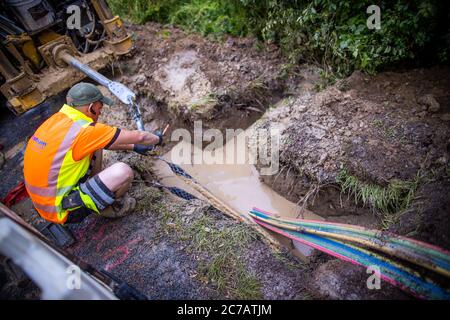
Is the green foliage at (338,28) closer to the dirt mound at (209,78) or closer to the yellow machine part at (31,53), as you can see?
the dirt mound at (209,78)

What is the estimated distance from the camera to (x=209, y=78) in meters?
4.36

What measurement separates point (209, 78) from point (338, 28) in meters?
1.73

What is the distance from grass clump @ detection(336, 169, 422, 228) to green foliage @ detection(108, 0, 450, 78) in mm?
1338

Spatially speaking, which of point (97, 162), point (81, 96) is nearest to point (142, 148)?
point (97, 162)

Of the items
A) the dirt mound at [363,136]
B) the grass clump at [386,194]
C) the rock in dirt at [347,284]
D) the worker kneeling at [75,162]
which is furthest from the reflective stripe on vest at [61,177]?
the grass clump at [386,194]

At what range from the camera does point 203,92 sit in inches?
167

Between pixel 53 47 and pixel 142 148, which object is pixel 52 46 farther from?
pixel 142 148

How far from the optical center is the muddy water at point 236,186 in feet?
11.2

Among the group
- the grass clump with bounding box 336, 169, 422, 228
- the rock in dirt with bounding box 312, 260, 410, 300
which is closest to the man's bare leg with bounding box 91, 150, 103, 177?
the rock in dirt with bounding box 312, 260, 410, 300

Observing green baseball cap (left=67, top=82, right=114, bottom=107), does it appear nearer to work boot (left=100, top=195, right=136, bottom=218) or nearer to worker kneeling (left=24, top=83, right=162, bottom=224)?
worker kneeling (left=24, top=83, right=162, bottom=224)

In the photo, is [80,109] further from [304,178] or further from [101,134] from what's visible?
[304,178]

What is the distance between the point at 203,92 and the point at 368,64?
202 cm

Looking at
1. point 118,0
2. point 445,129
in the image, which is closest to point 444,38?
point 445,129

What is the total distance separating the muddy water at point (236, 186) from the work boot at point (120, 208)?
0.78 metres
